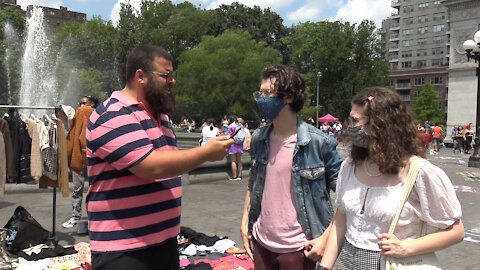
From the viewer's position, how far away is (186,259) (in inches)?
209

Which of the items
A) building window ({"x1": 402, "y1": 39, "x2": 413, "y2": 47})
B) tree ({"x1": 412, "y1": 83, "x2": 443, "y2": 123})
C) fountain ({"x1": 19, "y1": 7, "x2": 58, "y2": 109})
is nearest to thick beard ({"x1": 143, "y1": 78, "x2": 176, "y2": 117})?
fountain ({"x1": 19, "y1": 7, "x2": 58, "y2": 109})

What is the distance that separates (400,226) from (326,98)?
175ft

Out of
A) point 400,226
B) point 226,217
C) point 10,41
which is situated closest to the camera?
point 400,226

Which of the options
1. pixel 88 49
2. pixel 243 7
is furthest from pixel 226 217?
pixel 243 7

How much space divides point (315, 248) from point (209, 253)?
3390 millimetres

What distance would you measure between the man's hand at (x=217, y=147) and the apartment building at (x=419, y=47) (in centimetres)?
9249

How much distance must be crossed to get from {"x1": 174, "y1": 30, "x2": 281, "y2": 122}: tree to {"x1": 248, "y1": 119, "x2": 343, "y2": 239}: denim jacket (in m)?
40.2

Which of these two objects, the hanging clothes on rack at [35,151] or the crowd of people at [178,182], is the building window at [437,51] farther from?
the crowd of people at [178,182]

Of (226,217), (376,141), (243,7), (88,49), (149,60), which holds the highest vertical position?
(243,7)

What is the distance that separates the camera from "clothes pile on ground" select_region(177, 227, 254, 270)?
5.11 m

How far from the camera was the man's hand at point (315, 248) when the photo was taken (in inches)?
102

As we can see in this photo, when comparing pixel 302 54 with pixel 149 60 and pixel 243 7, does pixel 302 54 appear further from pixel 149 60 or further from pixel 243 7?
pixel 149 60

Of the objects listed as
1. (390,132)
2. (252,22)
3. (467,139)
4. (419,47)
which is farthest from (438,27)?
(390,132)

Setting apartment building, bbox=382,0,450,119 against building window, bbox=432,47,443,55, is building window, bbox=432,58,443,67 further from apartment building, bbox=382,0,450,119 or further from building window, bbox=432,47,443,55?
building window, bbox=432,47,443,55
